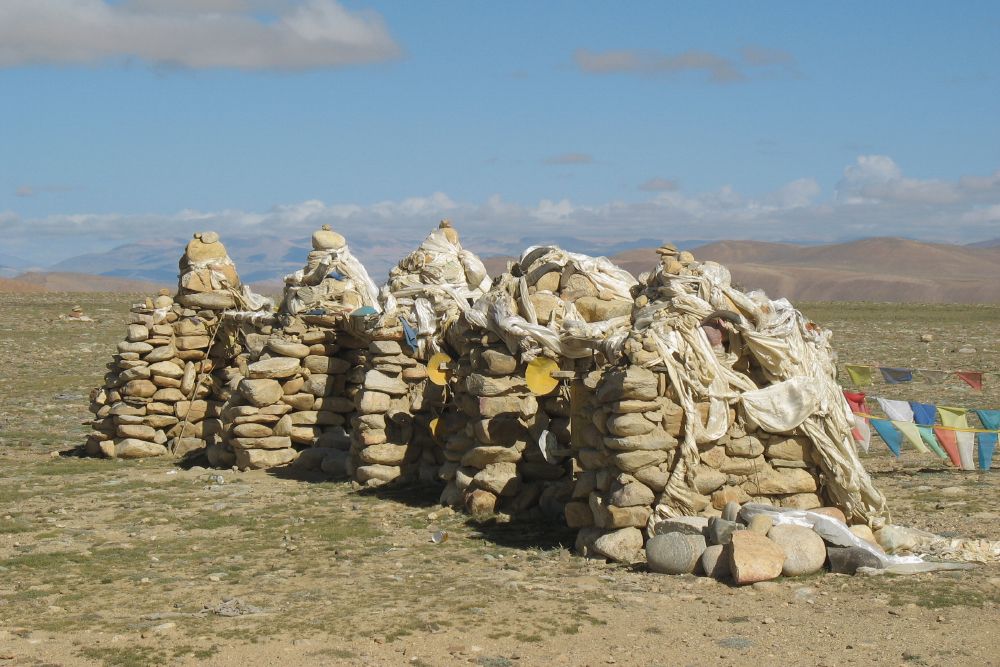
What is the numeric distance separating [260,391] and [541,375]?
4.97 meters

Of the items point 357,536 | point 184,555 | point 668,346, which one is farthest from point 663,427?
point 184,555

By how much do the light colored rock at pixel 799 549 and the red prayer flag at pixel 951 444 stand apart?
4.52 meters

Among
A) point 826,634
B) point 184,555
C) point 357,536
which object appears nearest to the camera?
point 826,634

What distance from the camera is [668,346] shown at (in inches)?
347

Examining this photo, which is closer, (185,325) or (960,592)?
(960,592)

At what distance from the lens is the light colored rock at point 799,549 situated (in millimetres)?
7695

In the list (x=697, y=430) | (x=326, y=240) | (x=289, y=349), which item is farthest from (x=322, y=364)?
(x=697, y=430)


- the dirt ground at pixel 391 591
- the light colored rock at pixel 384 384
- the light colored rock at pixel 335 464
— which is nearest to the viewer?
the dirt ground at pixel 391 591

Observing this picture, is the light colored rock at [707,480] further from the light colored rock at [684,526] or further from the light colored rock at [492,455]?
the light colored rock at [492,455]

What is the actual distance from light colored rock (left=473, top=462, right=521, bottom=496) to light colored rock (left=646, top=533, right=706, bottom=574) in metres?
2.64

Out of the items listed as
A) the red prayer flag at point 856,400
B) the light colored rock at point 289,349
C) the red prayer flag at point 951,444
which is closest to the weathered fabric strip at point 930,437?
A: the red prayer flag at point 951,444

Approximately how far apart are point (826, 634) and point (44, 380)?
20666 millimetres

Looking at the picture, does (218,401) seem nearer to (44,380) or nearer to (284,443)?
(284,443)

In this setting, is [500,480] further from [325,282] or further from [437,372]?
[325,282]
